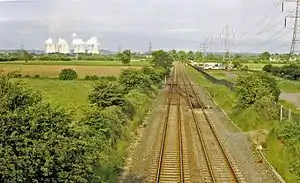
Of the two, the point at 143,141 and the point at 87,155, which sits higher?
the point at 87,155

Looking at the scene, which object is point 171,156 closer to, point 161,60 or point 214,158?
point 214,158

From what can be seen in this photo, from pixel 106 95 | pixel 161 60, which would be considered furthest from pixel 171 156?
pixel 161 60

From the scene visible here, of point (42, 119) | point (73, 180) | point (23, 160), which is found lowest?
point (73, 180)

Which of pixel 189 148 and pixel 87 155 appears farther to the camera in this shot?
pixel 189 148

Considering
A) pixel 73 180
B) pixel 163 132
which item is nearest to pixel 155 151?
pixel 163 132

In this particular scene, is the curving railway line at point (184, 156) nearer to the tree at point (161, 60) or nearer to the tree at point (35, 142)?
the tree at point (35, 142)

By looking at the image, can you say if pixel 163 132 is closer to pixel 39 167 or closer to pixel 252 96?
pixel 252 96

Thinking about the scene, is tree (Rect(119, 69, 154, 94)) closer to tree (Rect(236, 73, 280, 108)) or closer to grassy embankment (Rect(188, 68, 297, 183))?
grassy embankment (Rect(188, 68, 297, 183))
